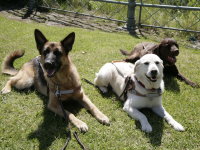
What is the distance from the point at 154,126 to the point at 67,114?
1.45 meters

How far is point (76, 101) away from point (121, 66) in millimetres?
1173

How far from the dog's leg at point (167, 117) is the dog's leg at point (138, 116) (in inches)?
13.7

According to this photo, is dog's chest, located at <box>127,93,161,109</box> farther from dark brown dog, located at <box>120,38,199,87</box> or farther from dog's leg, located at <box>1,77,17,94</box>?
dog's leg, located at <box>1,77,17,94</box>

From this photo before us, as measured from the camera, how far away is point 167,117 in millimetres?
3758

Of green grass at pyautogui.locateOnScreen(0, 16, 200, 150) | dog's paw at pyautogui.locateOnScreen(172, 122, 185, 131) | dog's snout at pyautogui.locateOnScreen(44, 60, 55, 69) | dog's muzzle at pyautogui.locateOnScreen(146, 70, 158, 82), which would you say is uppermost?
dog's snout at pyautogui.locateOnScreen(44, 60, 55, 69)

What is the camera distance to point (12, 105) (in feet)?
14.0

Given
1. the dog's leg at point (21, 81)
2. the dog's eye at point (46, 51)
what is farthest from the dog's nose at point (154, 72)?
the dog's leg at point (21, 81)

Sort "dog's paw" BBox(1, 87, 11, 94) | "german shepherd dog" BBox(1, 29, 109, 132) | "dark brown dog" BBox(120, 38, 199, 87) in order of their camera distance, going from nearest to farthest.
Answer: "german shepherd dog" BBox(1, 29, 109, 132), "dog's paw" BBox(1, 87, 11, 94), "dark brown dog" BBox(120, 38, 199, 87)

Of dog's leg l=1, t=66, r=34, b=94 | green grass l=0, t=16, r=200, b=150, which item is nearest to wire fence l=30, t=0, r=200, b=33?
green grass l=0, t=16, r=200, b=150

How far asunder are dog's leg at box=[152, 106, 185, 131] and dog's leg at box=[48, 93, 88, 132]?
1.28 m

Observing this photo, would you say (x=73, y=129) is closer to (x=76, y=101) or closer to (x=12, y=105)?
(x=76, y=101)

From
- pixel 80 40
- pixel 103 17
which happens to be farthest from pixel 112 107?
pixel 103 17

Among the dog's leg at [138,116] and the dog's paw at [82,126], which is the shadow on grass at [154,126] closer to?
the dog's leg at [138,116]

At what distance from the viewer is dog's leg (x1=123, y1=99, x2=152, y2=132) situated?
3510 mm
